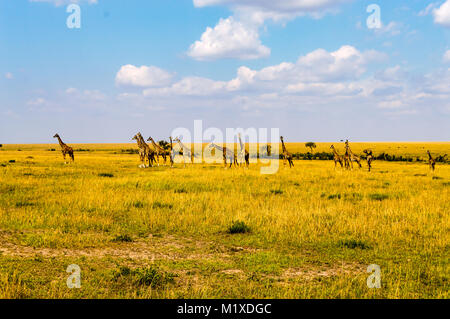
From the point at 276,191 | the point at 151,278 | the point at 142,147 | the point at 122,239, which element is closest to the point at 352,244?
the point at 151,278

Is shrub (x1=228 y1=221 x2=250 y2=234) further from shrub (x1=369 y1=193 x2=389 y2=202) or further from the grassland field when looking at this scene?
shrub (x1=369 y1=193 x2=389 y2=202)

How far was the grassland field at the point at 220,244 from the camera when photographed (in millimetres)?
6059

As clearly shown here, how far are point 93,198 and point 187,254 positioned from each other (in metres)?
7.27

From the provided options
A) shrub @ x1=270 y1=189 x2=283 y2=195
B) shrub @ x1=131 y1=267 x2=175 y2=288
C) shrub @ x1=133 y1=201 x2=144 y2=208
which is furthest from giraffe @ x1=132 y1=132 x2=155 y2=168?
shrub @ x1=131 y1=267 x2=175 y2=288

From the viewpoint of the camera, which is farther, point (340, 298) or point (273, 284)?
point (273, 284)

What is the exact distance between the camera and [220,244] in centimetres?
896

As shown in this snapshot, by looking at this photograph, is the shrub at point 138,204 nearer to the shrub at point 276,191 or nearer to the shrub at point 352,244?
the shrub at point 276,191

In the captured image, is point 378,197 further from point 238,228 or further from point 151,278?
point 151,278

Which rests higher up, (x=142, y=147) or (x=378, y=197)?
(x=142, y=147)

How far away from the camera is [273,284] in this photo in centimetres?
622

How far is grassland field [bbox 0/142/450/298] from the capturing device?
19.9ft

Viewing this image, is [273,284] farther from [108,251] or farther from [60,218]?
[60,218]

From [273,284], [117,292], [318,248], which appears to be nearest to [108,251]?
[117,292]

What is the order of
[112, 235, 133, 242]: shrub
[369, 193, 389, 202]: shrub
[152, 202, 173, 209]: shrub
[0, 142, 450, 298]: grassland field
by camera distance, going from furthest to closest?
1. [369, 193, 389, 202]: shrub
2. [152, 202, 173, 209]: shrub
3. [112, 235, 133, 242]: shrub
4. [0, 142, 450, 298]: grassland field
